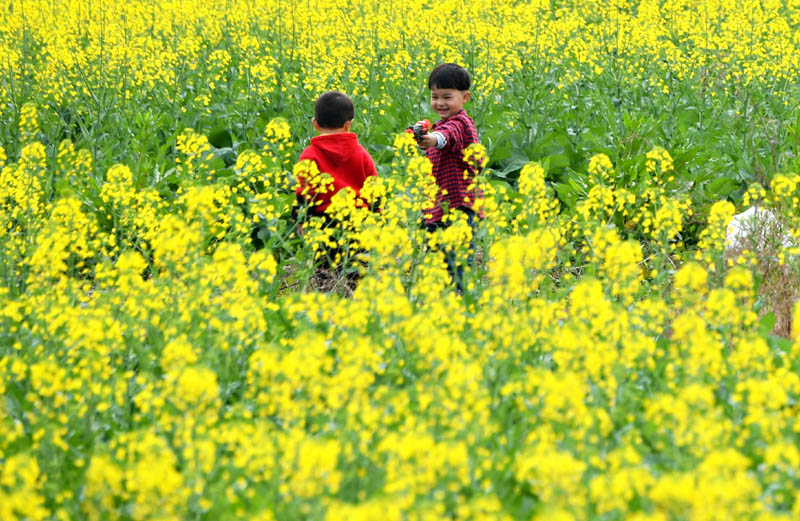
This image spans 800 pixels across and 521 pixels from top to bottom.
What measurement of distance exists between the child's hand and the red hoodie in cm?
54

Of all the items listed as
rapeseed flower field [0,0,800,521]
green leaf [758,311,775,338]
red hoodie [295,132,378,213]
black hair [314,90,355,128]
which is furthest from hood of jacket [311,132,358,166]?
green leaf [758,311,775,338]

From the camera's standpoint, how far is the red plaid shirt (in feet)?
19.9

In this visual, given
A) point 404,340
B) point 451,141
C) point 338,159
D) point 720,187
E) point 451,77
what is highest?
point 451,77

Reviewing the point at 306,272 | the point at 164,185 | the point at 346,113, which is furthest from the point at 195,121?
the point at 306,272

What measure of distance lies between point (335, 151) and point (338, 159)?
0.06 m

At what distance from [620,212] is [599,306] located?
132 inches

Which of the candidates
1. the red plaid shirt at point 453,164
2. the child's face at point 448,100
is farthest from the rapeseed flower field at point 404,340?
the child's face at point 448,100

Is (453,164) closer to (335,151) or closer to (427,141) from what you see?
(427,141)

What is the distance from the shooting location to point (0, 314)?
167 inches

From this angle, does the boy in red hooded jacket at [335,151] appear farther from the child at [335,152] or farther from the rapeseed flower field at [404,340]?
the rapeseed flower field at [404,340]

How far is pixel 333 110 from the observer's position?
6352 millimetres

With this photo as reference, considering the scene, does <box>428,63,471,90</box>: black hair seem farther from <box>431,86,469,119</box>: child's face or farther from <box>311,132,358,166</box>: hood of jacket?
<box>311,132,358,166</box>: hood of jacket

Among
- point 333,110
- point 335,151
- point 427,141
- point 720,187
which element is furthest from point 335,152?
point 720,187

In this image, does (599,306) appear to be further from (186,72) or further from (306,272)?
(186,72)
